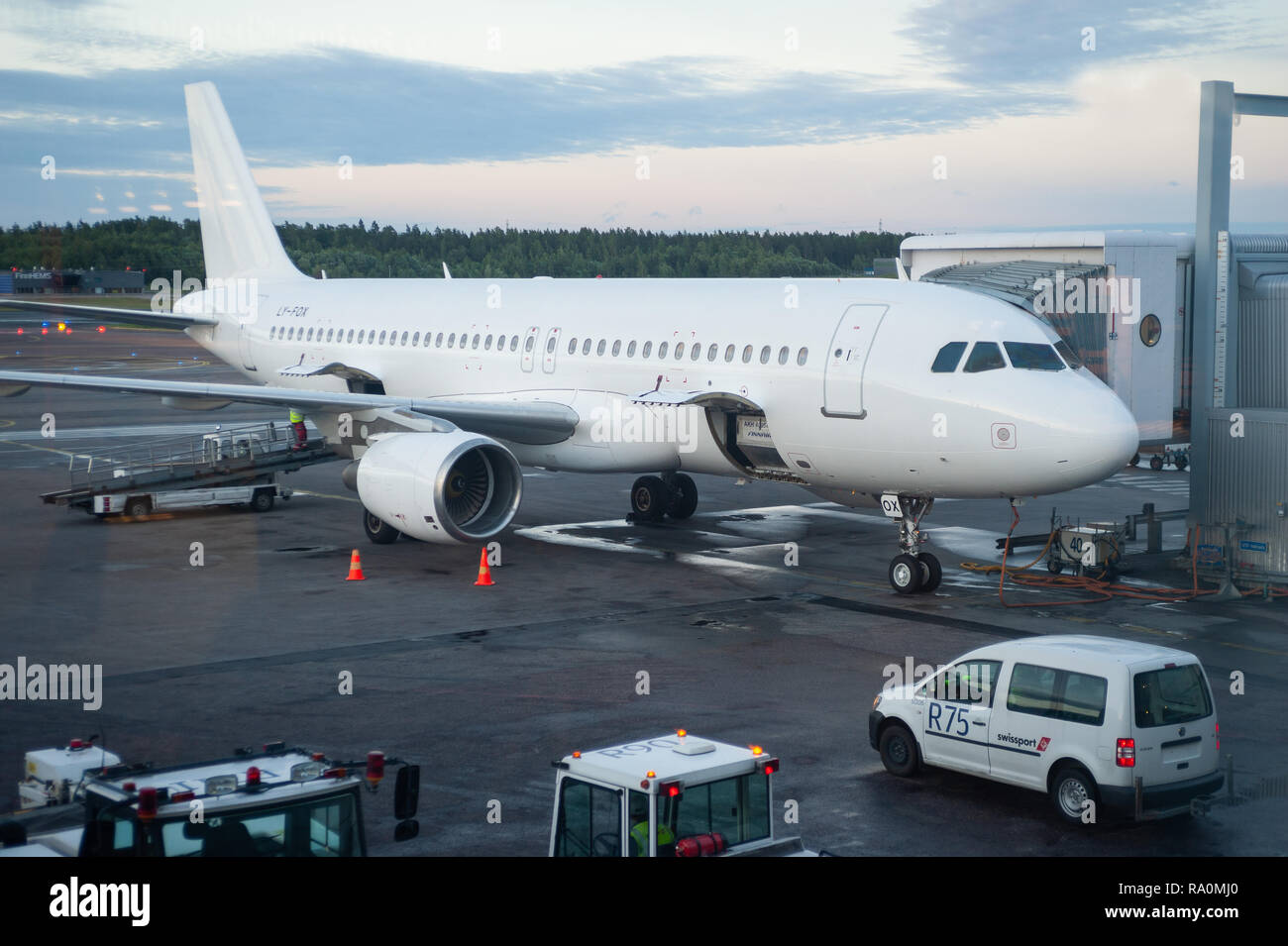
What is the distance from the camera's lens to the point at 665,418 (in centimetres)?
2488

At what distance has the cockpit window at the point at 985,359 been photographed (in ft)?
68.6

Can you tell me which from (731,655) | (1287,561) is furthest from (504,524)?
(1287,561)

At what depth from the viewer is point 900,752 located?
1409cm

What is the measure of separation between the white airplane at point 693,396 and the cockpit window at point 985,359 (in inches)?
1.4

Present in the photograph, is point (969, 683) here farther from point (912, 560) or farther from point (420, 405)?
point (420, 405)

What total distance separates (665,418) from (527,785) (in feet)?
39.9

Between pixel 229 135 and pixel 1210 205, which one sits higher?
pixel 229 135

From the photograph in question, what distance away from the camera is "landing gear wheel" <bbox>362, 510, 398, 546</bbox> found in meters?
26.5

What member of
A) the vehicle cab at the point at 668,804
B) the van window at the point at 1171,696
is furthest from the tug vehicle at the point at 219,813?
the van window at the point at 1171,696

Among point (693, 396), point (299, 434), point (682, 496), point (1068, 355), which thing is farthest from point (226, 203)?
point (1068, 355)

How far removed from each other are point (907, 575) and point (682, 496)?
7.73 m

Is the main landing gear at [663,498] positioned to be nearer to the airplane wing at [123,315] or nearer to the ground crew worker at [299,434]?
the ground crew worker at [299,434]
